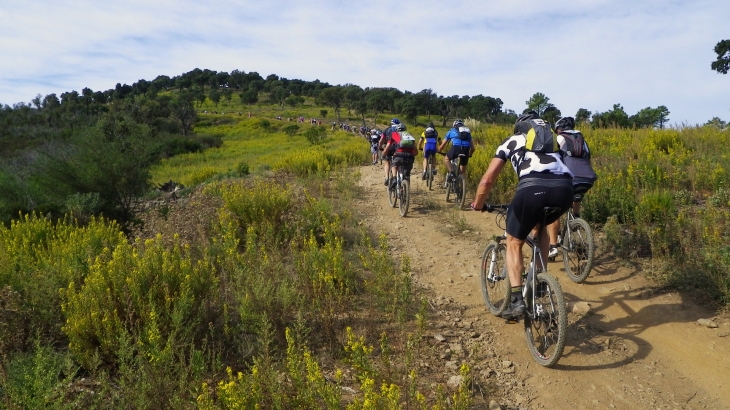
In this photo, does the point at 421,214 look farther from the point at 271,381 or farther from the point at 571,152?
the point at 271,381

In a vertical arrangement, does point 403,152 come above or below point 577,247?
above

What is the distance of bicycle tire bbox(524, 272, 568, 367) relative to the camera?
323cm

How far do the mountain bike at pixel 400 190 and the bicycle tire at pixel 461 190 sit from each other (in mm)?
964

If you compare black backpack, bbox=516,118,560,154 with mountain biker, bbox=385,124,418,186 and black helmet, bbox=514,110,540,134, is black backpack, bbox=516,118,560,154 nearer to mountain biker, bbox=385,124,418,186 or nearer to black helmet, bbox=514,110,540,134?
black helmet, bbox=514,110,540,134

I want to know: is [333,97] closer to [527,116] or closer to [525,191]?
[527,116]

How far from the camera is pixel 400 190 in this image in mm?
8211

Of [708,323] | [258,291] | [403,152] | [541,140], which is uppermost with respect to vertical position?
[541,140]

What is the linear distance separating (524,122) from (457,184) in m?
4.77

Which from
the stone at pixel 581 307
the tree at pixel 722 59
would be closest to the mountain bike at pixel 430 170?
the stone at pixel 581 307

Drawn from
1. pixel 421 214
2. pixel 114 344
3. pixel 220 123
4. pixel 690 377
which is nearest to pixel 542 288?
pixel 690 377

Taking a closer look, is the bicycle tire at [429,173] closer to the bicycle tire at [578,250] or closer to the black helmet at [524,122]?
the bicycle tire at [578,250]

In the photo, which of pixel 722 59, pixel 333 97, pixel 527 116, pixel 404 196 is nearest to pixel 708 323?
pixel 527 116

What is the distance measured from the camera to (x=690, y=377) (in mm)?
3432

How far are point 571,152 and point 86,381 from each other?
5000 millimetres
